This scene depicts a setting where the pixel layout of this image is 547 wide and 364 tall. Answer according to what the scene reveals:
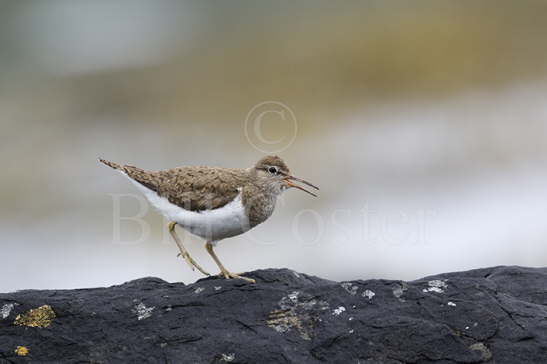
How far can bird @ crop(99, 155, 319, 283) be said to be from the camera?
893 cm

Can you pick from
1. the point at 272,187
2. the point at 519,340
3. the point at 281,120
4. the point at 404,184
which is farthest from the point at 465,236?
the point at 519,340

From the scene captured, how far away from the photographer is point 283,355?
6930 mm

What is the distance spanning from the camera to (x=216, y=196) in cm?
904

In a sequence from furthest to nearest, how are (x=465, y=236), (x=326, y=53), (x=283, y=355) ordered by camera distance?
(x=326, y=53)
(x=465, y=236)
(x=283, y=355)

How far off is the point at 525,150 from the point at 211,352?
14252mm

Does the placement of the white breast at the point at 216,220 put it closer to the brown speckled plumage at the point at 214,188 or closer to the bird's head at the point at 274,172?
the brown speckled plumage at the point at 214,188

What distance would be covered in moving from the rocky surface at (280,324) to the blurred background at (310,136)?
8.13 meters

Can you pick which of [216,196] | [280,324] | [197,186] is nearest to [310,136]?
[197,186]

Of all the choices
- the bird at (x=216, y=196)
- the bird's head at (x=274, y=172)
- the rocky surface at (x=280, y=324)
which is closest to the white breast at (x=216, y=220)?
the bird at (x=216, y=196)

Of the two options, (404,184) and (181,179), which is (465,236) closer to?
(404,184)

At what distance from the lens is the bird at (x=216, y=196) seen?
8.93m

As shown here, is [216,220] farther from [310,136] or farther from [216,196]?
[310,136]

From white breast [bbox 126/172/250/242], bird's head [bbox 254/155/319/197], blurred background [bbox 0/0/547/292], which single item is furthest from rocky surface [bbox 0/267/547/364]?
blurred background [bbox 0/0/547/292]

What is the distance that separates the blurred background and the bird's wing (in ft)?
23.2
